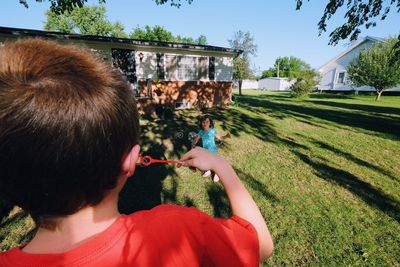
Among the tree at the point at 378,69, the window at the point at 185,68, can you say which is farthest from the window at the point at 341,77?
the window at the point at 185,68

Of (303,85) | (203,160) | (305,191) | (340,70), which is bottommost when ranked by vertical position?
(305,191)

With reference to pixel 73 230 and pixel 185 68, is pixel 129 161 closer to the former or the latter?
pixel 73 230

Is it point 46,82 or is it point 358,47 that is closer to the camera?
point 46,82

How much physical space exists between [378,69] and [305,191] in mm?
27722

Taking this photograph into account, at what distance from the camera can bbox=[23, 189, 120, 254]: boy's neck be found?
722 millimetres

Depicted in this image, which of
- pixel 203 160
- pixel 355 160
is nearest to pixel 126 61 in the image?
pixel 355 160

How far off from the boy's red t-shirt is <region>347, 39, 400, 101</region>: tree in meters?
30.9

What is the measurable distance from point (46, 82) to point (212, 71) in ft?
55.0

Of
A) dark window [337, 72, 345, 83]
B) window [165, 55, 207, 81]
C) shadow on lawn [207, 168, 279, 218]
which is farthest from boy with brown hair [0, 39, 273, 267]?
dark window [337, 72, 345, 83]

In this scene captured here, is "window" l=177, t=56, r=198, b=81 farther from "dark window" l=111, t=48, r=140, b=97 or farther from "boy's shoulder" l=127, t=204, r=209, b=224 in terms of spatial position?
"boy's shoulder" l=127, t=204, r=209, b=224

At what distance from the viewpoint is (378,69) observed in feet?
82.7

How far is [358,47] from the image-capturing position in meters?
36.2

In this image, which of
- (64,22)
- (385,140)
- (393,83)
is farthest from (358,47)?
(64,22)

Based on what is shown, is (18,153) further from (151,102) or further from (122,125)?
(151,102)
